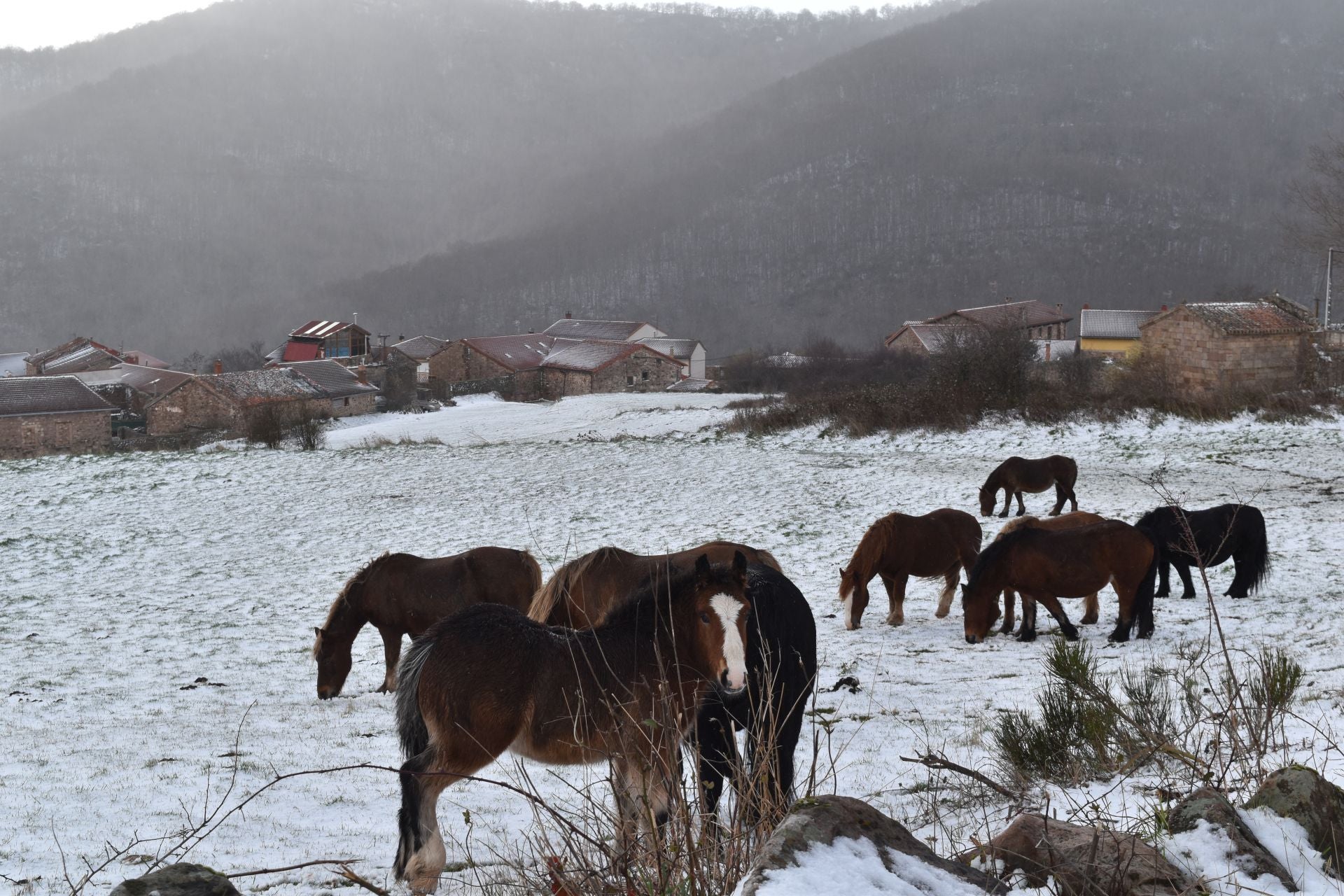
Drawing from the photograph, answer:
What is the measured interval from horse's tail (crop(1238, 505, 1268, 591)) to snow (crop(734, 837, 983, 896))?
928 centimetres

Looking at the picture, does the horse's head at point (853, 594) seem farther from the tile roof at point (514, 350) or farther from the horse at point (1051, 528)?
the tile roof at point (514, 350)

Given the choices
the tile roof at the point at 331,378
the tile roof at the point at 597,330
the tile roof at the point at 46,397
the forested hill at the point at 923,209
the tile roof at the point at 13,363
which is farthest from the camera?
the forested hill at the point at 923,209

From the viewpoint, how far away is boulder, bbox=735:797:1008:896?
268cm

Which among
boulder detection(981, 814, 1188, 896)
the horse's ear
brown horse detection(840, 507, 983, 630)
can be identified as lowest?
brown horse detection(840, 507, 983, 630)

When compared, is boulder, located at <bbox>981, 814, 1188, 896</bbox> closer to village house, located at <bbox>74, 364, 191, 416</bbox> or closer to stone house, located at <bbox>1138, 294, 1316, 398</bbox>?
stone house, located at <bbox>1138, 294, 1316, 398</bbox>

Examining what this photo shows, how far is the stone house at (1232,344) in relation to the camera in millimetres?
32406

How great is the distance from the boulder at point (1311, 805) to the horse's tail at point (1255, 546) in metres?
8.10

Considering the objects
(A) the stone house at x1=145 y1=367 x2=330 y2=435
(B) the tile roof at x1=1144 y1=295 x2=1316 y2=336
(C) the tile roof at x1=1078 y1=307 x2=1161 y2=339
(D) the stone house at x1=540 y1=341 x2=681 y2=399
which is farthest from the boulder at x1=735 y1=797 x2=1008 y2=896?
(C) the tile roof at x1=1078 y1=307 x2=1161 y2=339

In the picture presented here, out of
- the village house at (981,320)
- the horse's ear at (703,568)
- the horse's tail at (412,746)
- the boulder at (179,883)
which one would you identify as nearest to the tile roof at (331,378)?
the village house at (981,320)

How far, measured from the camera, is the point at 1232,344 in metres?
32.4

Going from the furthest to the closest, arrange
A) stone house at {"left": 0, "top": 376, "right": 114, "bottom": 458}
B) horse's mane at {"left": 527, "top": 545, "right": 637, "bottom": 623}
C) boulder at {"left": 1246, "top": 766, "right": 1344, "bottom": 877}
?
stone house at {"left": 0, "top": 376, "right": 114, "bottom": 458}
horse's mane at {"left": 527, "top": 545, "right": 637, "bottom": 623}
boulder at {"left": 1246, "top": 766, "right": 1344, "bottom": 877}

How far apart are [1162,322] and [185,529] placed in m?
32.1

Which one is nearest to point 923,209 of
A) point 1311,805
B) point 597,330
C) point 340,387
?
point 597,330

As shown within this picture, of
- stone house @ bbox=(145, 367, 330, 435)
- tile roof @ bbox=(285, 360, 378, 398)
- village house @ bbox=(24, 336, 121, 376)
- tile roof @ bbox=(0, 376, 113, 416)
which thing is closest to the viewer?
tile roof @ bbox=(0, 376, 113, 416)
